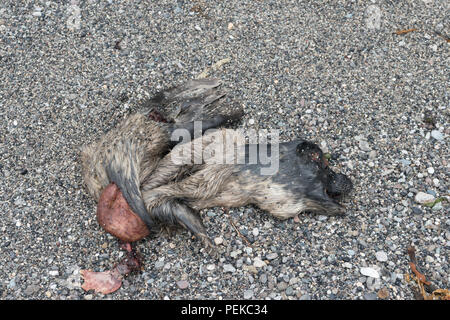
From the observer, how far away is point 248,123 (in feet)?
13.1

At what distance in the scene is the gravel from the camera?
10.6 ft

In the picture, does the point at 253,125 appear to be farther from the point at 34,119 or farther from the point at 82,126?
the point at 34,119

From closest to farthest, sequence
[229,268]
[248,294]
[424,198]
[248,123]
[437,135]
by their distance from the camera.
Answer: [248,294] < [229,268] < [424,198] < [437,135] < [248,123]

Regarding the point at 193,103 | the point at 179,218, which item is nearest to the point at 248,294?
the point at 179,218

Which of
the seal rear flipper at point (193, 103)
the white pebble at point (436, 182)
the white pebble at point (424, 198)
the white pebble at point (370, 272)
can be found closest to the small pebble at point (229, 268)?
the white pebble at point (370, 272)

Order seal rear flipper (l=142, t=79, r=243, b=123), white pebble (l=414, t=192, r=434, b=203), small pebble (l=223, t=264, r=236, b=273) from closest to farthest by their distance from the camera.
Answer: small pebble (l=223, t=264, r=236, b=273)
white pebble (l=414, t=192, r=434, b=203)
seal rear flipper (l=142, t=79, r=243, b=123)

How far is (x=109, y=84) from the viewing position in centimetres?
418

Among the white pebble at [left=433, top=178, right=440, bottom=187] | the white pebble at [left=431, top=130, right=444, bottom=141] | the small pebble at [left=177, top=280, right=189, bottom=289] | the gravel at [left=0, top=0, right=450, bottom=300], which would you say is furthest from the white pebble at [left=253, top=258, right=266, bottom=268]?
the white pebble at [left=431, top=130, right=444, bottom=141]

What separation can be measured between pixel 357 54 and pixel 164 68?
1.88 meters

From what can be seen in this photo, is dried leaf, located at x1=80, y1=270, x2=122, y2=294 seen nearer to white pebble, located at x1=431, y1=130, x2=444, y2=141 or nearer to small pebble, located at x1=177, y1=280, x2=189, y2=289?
small pebble, located at x1=177, y1=280, x2=189, y2=289

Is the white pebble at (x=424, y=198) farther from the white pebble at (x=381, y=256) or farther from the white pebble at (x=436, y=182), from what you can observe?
the white pebble at (x=381, y=256)

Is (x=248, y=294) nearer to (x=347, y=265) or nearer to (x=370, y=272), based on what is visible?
(x=347, y=265)
